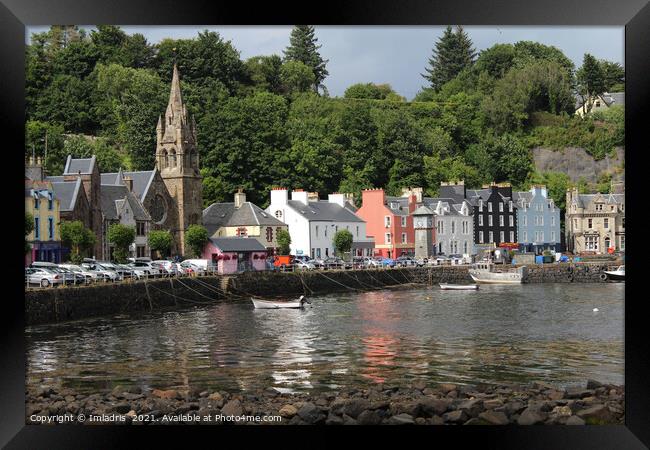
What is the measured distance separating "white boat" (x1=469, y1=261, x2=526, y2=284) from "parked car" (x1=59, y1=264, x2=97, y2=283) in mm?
16946

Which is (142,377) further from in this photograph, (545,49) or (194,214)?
(194,214)

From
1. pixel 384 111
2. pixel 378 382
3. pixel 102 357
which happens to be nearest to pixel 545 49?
pixel 384 111

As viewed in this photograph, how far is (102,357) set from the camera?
1605cm

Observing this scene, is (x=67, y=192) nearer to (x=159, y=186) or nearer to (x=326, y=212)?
(x=159, y=186)

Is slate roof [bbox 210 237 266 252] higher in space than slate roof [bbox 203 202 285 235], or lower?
lower

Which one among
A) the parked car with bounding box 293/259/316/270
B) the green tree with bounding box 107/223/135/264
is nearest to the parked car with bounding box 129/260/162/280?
the green tree with bounding box 107/223/135/264

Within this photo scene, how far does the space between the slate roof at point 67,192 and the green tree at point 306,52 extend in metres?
8.06

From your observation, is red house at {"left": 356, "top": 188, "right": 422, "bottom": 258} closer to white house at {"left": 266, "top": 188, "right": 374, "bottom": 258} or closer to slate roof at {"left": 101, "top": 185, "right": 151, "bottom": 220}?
white house at {"left": 266, "top": 188, "right": 374, "bottom": 258}

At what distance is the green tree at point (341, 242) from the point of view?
33688 millimetres

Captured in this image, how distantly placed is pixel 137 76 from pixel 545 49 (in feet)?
36.0

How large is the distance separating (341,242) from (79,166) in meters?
10.4

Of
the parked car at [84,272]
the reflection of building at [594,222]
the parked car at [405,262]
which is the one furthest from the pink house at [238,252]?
the reflection of building at [594,222]

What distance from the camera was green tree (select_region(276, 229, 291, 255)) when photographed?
3153 cm
